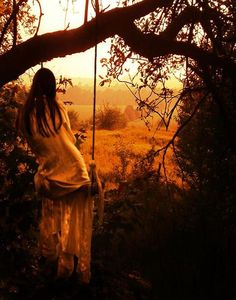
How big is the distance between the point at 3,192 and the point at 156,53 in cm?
217

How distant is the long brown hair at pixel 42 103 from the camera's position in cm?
385

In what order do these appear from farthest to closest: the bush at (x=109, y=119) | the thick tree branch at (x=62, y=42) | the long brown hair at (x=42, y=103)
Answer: the bush at (x=109, y=119), the thick tree branch at (x=62, y=42), the long brown hair at (x=42, y=103)

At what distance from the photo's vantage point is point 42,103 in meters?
3.88

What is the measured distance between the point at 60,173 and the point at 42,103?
57 centimetres

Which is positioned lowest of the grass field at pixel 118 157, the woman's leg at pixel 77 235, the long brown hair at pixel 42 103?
the grass field at pixel 118 157

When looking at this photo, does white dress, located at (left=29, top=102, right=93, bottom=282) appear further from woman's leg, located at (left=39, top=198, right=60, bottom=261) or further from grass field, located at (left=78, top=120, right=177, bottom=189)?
grass field, located at (left=78, top=120, right=177, bottom=189)

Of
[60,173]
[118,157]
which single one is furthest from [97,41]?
[118,157]

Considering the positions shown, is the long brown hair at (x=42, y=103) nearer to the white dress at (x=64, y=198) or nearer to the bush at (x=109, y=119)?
the white dress at (x=64, y=198)

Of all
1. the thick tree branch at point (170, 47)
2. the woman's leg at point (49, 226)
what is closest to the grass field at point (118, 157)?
the thick tree branch at point (170, 47)

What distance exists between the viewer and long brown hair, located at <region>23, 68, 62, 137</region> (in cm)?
385

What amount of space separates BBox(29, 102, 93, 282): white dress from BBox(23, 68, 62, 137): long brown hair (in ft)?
0.16

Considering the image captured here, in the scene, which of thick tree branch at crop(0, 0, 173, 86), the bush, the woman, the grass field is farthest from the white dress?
the bush

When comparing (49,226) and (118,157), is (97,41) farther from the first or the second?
(118,157)

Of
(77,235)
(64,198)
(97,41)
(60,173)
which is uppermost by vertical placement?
(97,41)
